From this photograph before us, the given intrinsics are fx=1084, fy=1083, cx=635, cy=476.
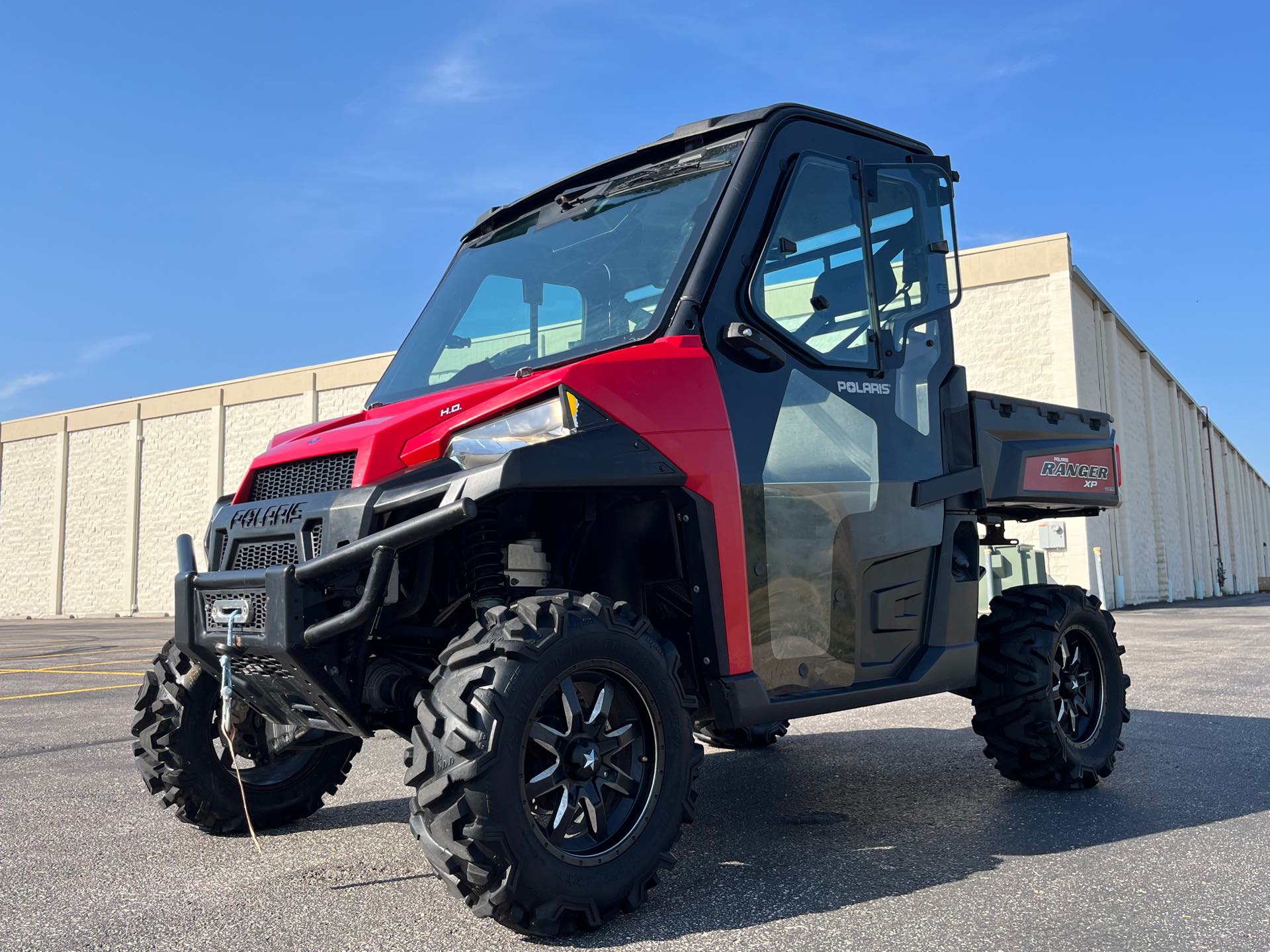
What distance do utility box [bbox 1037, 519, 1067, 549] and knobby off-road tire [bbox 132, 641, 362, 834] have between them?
885 inches

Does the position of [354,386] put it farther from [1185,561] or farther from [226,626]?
[226,626]

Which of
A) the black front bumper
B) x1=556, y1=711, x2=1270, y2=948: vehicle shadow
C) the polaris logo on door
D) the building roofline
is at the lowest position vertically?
x1=556, y1=711, x2=1270, y2=948: vehicle shadow

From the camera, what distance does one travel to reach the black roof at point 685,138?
4.28m

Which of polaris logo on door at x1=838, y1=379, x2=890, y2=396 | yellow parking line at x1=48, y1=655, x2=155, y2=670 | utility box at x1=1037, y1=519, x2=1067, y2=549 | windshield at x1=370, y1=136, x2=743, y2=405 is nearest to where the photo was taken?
windshield at x1=370, y1=136, x2=743, y2=405

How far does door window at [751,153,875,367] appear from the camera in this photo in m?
4.12

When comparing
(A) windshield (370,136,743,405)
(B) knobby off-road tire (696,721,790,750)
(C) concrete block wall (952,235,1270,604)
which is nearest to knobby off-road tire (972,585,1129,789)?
(B) knobby off-road tire (696,721,790,750)

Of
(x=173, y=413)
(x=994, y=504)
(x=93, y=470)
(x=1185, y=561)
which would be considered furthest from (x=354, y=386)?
(x=994, y=504)

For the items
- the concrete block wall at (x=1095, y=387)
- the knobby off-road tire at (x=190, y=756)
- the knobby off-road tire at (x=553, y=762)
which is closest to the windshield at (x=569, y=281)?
the knobby off-road tire at (x=553, y=762)

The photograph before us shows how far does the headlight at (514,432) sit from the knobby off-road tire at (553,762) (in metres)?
0.48

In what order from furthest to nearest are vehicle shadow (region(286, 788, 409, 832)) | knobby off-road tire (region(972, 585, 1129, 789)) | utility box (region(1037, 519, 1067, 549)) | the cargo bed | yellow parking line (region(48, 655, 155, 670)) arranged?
1. utility box (region(1037, 519, 1067, 549))
2. yellow parking line (region(48, 655, 155, 670))
3. the cargo bed
4. knobby off-road tire (region(972, 585, 1129, 789))
5. vehicle shadow (region(286, 788, 409, 832))

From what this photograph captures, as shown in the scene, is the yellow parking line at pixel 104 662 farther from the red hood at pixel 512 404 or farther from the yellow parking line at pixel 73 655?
the red hood at pixel 512 404

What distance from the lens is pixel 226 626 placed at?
353 cm

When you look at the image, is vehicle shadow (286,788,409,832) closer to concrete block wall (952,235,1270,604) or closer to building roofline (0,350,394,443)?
concrete block wall (952,235,1270,604)

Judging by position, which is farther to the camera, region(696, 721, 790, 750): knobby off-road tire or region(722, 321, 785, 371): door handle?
region(696, 721, 790, 750): knobby off-road tire
